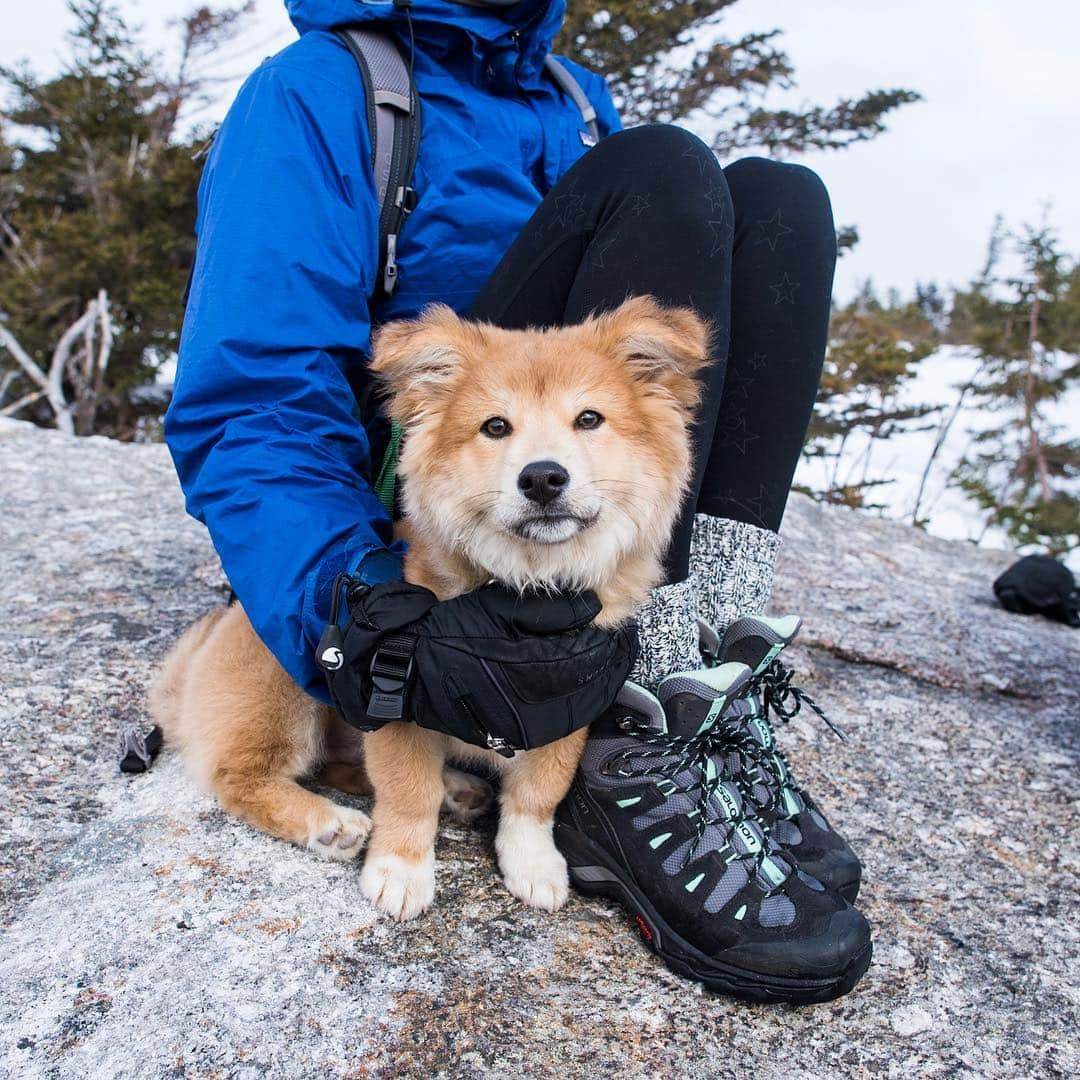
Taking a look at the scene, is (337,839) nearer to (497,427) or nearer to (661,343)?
(497,427)

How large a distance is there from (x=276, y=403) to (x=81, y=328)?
10986mm

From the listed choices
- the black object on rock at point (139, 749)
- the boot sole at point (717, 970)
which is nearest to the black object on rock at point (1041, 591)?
the boot sole at point (717, 970)

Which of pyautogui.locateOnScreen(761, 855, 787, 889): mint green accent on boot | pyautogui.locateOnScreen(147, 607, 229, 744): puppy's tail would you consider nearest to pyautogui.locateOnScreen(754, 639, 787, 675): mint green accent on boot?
pyautogui.locateOnScreen(761, 855, 787, 889): mint green accent on boot

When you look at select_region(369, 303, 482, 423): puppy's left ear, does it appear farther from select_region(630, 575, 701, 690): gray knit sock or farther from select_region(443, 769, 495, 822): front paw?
select_region(443, 769, 495, 822): front paw

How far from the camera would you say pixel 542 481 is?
5.72ft

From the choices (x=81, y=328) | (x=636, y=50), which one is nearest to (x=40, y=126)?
(x=81, y=328)

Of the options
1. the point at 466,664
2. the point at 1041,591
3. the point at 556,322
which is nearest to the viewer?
the point at 466,664

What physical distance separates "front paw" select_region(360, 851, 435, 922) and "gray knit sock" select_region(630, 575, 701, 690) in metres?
0.63

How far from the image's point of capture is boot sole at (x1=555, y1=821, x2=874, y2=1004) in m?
1.68

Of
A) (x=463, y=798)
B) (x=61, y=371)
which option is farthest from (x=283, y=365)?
(x=61, y=371)

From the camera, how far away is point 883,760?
282 centimetres

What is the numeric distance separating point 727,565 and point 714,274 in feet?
2.31

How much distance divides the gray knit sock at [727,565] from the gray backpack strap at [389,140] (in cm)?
105

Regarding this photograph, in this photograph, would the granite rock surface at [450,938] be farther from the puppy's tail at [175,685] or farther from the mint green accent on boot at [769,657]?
the mint green accent on boot at [769,657]
